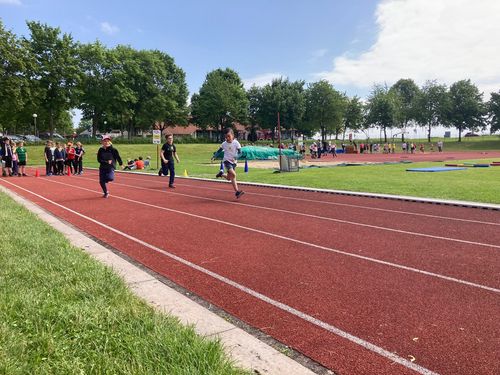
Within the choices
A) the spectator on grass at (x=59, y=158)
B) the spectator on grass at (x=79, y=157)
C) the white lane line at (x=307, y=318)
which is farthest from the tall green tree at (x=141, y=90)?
the white lane line at (x=307, y=318)

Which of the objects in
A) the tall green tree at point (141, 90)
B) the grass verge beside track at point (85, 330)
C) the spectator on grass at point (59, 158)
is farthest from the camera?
the tall green tree at point (141, 90)

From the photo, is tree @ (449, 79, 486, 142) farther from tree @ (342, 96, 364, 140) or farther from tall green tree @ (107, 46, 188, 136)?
tall green tree @ (107, 46, 188, 136)

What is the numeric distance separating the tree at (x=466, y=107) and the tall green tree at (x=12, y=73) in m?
69.6

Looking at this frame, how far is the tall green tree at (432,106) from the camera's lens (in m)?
76.4

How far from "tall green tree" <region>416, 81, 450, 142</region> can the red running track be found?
7459 centimetres

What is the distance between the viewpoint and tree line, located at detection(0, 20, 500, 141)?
5334 cm

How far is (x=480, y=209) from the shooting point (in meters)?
9.37

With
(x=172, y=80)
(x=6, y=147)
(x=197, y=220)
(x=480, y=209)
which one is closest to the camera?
(x=197, y=220)

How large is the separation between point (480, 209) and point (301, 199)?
14.6 feet

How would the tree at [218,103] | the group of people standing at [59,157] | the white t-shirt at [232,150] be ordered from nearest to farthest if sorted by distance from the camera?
1. the white t-shirt at [232,150]
2. the group of people standing at [59,157]
3. the tree at [218,103]

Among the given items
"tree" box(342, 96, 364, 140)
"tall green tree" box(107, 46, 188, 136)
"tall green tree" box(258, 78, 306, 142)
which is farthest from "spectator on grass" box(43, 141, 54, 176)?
"tree" box(342, 96, 364, 140)

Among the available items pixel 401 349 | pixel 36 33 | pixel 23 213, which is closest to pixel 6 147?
pixel 23 213

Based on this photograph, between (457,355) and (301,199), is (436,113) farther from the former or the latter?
(457,355)

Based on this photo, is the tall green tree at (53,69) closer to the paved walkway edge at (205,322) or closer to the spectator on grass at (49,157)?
the spectator on grass at (49,157)
